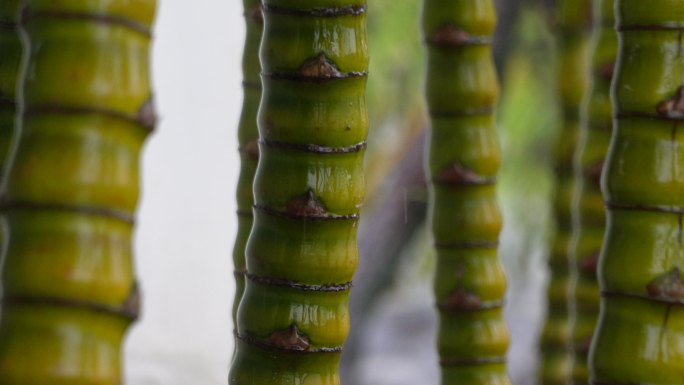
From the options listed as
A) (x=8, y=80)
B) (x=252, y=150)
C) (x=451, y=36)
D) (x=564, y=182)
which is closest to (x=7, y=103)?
(x=8, y=80)

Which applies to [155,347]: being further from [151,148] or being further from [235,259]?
[235,259]

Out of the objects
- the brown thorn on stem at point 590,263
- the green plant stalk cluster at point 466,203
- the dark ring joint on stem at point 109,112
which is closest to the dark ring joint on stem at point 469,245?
the green plant stalk cluster at point 466,203

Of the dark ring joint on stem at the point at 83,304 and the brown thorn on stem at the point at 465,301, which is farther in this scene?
the brown thorn on stem at the point at 465,301

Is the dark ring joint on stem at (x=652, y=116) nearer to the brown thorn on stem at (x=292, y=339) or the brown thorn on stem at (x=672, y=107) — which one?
the brown thorn on stem at (x=672, y=107)

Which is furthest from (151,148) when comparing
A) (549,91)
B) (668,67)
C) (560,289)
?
(668,67)

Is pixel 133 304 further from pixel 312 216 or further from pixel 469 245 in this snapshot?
pixel 469 245
